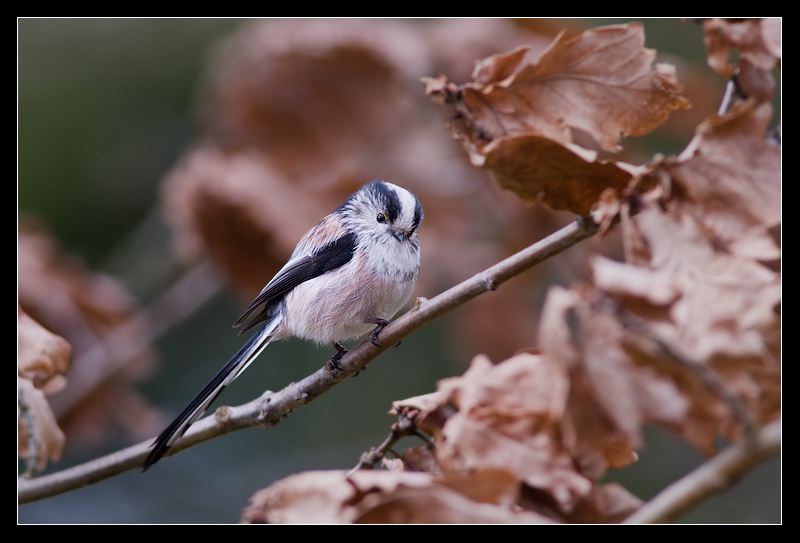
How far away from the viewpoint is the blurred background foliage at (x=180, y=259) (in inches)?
152

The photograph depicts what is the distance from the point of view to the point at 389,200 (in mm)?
2252

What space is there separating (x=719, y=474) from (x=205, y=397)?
1.32m

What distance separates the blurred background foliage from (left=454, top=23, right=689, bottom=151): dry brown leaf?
2137 millimetres

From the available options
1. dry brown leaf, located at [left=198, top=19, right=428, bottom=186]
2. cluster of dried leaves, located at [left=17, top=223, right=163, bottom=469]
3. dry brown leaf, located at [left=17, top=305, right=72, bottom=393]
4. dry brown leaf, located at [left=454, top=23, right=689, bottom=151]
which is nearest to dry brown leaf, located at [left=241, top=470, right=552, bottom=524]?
dry brown leaf, located at [left=454, top=23, right=689, bottom=151]

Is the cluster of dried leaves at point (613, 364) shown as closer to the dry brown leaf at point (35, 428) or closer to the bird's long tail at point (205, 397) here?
the bird's long tail at point (205, 397)

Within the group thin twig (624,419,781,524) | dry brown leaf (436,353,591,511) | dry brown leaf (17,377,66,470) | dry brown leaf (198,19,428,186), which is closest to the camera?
thin twig (624,419,781,524)

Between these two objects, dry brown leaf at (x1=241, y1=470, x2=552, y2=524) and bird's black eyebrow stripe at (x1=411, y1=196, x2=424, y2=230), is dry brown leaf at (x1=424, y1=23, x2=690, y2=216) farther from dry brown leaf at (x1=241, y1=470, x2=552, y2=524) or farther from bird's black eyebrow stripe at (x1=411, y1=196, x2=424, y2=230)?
bird's black eyebrow stripe at (x1=411, y1=196, x2=424, y2=230)

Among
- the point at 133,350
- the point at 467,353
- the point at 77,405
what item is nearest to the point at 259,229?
the point at 133,350

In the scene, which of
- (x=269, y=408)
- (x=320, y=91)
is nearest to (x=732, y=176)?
(x=269, y=408)

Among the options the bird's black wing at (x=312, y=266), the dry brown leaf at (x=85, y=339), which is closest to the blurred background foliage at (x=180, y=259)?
the dry brown leaf at (x=85, y=339)

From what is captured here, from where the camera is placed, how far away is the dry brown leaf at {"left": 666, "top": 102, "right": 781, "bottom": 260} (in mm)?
1149

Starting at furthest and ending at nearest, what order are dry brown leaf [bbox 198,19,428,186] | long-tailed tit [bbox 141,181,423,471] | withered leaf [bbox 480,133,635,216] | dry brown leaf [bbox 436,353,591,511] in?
1. dry brown leaf [bbox 198,19,428,186]
2. long-tailed tit [bbox 141,181,423,471]
3. withered leaf [bbox 480,133,635,216]
4. dry brown leaf [bbox 436,353,591,511]

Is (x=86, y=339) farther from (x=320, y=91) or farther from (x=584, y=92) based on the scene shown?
(x=584, y=92)

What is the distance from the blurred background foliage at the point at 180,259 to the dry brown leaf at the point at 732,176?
2.42 metres
